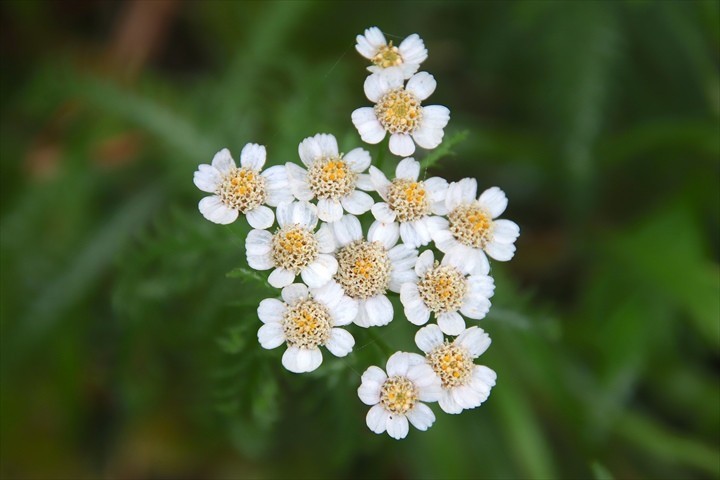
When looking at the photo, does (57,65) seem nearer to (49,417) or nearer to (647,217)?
(49,417)

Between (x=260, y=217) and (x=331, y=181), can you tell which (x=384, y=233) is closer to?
(x=331, y=181)

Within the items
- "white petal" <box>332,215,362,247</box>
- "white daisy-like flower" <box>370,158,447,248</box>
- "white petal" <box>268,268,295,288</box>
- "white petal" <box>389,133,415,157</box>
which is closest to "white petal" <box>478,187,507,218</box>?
"white daisy-like flower" <box>370,158,447,248</box>

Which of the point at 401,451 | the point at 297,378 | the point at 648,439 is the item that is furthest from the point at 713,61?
the point at 297,378

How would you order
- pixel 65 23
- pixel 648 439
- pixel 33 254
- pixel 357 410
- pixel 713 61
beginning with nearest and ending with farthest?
pixel 357 410 < pixel 648 439 < pixel 33 254 < pixel 713 61 < pixel 65 23

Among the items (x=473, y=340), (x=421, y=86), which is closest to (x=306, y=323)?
(x=473, y=340)

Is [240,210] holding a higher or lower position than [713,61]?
lower
